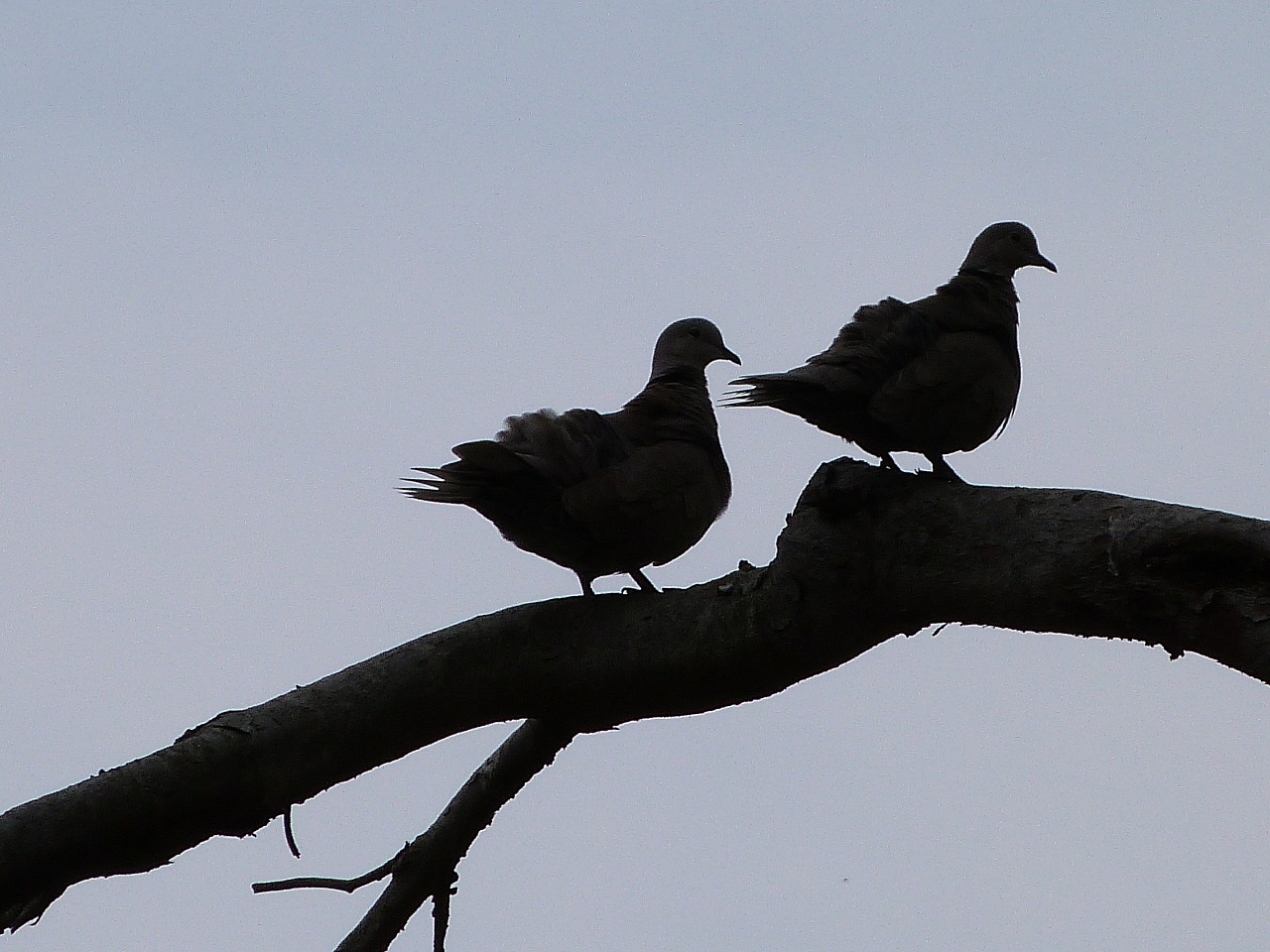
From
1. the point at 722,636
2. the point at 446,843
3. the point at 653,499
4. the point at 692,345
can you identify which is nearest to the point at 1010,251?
the point at 692,345

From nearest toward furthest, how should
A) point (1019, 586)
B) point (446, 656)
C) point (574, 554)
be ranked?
point (1019, 586)
point (446, 656)
point (574, 554)

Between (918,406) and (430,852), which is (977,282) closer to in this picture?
(918,406)

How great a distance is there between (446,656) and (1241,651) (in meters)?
1.66

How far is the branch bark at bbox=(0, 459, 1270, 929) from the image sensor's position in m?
2.35

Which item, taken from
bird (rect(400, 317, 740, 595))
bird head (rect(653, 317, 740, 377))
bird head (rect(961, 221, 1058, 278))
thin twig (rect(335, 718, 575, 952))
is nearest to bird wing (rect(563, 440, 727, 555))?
bird (rect(400, 317, 740, 595))

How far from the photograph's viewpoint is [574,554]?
409 cm

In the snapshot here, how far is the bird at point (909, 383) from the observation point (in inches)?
147

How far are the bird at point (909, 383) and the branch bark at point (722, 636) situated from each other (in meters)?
0.82

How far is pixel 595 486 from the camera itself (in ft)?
12.8

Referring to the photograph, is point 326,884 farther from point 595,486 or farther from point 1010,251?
point 1010,251

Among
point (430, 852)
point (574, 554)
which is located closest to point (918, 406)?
point (574, 554)

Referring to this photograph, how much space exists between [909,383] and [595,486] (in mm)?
920

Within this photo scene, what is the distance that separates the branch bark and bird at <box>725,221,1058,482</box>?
0.82 metres

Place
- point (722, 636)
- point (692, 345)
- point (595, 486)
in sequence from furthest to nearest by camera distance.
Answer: point (692, 345), point (595, 486), point (722, 636)
